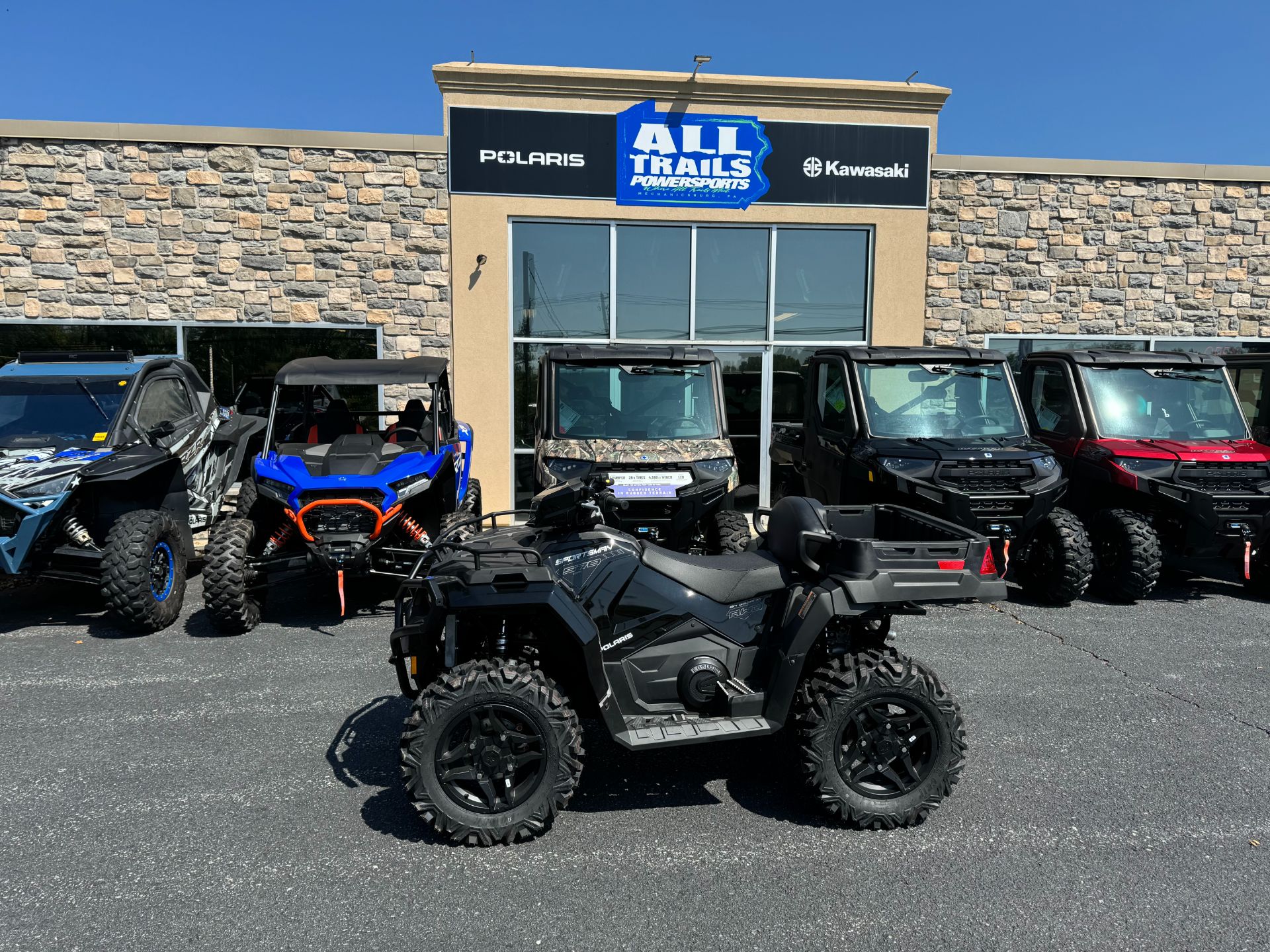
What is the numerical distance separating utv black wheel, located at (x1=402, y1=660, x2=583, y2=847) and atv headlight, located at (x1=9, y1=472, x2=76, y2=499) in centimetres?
410

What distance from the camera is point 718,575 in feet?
12.8

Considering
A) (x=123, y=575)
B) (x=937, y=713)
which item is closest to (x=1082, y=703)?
(x=937, y=713)

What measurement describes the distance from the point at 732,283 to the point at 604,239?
1.78m

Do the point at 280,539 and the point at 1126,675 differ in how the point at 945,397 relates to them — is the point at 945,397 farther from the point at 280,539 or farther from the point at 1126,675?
the point at 280,539

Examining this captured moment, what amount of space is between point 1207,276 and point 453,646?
Result: 12.7m

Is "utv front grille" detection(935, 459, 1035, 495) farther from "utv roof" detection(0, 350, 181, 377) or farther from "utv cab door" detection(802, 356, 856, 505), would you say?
"utv roof" detection(0, 350, 181, 377)

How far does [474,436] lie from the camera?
36.5 ft

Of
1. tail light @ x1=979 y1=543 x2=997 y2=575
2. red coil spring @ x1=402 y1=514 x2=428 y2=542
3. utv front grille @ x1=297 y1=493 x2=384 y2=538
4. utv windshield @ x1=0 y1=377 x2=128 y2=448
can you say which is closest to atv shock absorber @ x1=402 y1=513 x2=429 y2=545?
red coil spring @ x1=402 y1=514 x2=428 y2=542

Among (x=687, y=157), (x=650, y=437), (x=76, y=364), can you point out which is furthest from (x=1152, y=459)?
(x=76, y=364)

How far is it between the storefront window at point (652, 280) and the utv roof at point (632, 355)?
3576 millimetres

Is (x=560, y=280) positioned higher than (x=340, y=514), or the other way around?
(x=560, y=280)

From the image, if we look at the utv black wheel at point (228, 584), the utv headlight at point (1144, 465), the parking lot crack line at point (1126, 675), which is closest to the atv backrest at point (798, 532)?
the parking lot crack line at point (1126, 675)

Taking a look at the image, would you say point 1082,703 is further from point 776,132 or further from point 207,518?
point 776,132

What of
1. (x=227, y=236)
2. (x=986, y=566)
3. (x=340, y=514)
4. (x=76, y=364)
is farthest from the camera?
(x=227, y=236)
